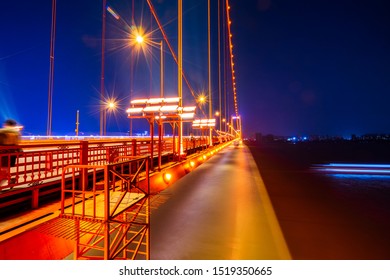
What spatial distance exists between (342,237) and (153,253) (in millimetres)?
3650

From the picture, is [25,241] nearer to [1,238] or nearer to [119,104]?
[1,238]

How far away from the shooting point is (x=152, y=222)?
4.61 meters

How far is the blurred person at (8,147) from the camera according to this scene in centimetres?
365

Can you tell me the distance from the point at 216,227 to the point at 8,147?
13.4 feet

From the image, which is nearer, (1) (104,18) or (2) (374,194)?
(2) (374,194)

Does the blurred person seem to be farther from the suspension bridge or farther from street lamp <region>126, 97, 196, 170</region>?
street lamp <region>126, 97, 196, 170</region>

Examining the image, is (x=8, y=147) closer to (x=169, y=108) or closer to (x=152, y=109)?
(x=152, y=109)

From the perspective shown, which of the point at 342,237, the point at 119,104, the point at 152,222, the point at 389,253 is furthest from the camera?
the point at 119,104

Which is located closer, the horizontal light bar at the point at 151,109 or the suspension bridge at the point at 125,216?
the suspension bridge at the point at 125,216

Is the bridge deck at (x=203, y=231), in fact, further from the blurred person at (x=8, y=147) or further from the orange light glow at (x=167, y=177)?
the blurred person at (x=8, y=147)

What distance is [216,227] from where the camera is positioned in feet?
14.4

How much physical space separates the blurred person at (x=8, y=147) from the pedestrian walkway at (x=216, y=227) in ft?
8.94

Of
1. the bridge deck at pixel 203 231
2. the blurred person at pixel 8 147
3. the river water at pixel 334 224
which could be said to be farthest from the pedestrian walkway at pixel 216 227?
the blurred person at pixel 8 147
